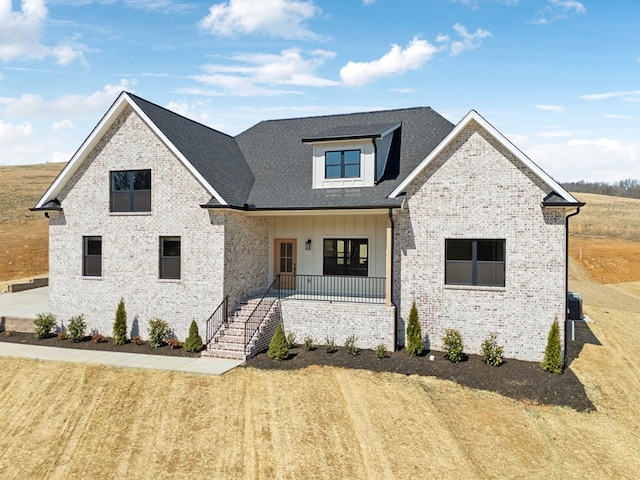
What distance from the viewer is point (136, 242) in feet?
56.7

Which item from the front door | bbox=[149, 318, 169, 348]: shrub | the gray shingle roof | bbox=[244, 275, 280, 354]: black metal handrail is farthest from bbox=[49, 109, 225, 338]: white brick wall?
the front door

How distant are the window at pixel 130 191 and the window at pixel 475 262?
1135 centimetres

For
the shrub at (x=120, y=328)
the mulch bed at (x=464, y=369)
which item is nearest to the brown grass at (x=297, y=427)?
the mulch bed at (x=464, y=369)

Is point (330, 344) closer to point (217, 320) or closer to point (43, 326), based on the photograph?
point (217, 320)

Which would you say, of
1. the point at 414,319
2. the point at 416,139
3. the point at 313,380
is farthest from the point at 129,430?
the point at 416,139

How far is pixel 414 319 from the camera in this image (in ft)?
49.2

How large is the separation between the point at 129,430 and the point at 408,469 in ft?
20.6

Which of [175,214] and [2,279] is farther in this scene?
[2,279]

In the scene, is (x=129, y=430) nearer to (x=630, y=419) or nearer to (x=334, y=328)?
(x=334, y=328)

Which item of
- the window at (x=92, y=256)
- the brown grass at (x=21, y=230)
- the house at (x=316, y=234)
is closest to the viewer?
the house at (x=316, y=234)

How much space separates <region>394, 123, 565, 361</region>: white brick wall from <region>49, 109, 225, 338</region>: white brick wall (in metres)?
6.98

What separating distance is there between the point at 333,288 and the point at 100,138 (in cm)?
1101

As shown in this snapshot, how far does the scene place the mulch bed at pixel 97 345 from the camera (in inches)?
623

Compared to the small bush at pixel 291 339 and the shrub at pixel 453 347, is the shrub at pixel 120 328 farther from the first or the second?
the shrub at pixel 453 347
